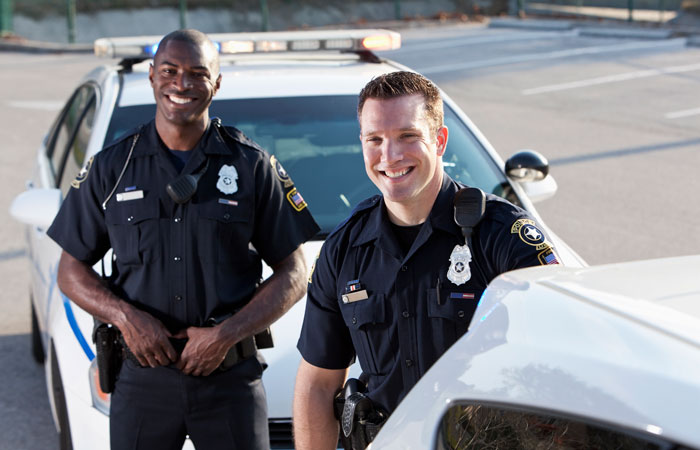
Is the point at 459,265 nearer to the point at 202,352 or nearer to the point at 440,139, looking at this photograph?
the point at 440,139

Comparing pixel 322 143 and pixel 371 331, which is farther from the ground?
pixel 322 143

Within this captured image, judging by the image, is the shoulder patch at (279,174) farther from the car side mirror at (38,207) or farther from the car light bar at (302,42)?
the car light bar at (302,42)

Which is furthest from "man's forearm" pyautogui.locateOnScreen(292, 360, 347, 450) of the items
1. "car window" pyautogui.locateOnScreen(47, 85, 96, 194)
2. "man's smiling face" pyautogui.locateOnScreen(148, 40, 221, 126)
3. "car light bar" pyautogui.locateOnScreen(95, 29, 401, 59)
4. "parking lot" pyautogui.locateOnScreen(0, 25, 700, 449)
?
"car light bar" pyautogui.locateOnScreen(95, 29, 401, 59)

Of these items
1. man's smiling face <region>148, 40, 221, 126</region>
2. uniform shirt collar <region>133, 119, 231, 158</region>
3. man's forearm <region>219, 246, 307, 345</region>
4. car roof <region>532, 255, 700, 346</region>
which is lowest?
man's forearm <region>219, 246, 307, 345</region>

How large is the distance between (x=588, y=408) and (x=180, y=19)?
22.4m

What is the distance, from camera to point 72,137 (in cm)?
496

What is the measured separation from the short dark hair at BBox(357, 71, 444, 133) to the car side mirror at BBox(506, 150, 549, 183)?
200 centimetres

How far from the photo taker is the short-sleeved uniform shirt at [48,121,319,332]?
298 centimetres

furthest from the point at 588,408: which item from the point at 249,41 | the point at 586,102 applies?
the point at 586,102

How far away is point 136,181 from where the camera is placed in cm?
301

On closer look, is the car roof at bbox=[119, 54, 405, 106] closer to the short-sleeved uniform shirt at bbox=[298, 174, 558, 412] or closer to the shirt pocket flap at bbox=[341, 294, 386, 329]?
the short-sleeved uniform shirt at bbox=[298, 174, 558, 412]

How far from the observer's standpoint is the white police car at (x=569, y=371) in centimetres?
126

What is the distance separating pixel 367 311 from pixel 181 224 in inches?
35.3

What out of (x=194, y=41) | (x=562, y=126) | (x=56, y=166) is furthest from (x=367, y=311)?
(x=562, y=126)
